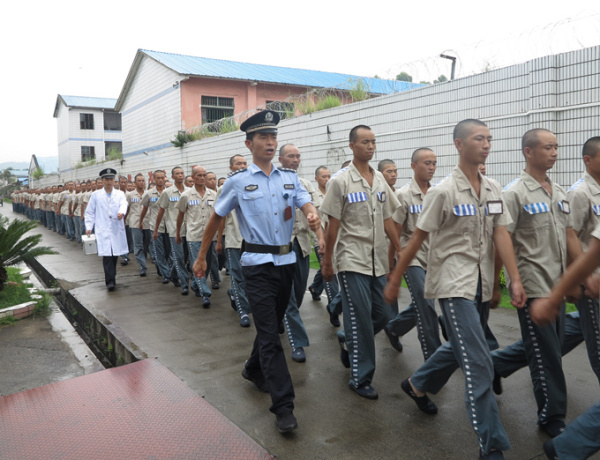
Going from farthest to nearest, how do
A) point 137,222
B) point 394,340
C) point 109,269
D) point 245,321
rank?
point 137,222
point 109,269
point 245,321
point 394,340

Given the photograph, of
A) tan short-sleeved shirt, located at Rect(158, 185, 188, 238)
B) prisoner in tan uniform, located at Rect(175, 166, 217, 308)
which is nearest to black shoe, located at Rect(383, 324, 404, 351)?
prisoner in tan uniform, located at Rect(175, 166, 217, 308)

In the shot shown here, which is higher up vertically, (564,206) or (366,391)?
(564,206)

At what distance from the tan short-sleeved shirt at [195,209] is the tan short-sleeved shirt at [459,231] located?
4841mm

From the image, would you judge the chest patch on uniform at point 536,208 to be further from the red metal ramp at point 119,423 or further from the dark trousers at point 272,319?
the red metal ramp at point 119,423

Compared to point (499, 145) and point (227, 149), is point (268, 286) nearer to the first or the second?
point (499, 145)

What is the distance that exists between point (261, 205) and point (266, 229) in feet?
0.59

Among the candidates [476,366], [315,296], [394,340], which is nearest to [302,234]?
[394,340]

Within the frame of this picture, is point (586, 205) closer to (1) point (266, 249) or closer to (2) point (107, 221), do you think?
(1) point (266, 249)

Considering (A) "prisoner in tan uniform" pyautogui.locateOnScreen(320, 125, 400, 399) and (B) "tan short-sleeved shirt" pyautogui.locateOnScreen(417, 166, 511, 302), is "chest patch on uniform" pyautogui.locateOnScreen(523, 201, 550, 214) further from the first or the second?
(A) "prisoner in tan uniform" pyautogui.locateOnScreen(320, 125, 400, 399)

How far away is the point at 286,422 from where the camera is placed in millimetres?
3398

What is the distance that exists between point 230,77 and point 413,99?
15193mm

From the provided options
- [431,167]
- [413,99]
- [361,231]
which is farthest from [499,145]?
[361,231]

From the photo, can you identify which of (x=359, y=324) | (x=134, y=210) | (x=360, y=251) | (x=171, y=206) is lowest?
(x=359, y=324)

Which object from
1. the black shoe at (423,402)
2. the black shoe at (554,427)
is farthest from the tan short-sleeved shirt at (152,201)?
the black shoe at (554,427)
